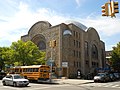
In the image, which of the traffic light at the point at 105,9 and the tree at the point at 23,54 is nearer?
the traffic light at the point at 105,9

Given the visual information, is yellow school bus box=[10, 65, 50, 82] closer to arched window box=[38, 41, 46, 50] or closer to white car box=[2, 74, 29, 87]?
white car box=[2, 74, 29, 87]

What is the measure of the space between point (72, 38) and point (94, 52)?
14958mm

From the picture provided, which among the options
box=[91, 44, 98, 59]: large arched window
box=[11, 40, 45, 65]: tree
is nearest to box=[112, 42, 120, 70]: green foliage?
box=[91, 44, 98, 59]: large arched window

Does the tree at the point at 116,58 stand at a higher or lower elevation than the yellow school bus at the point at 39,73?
higher

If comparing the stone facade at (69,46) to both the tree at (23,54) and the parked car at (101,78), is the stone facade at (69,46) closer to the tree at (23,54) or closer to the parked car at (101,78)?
the tree at (23,54)

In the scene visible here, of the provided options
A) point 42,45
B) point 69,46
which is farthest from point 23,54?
point 42,45

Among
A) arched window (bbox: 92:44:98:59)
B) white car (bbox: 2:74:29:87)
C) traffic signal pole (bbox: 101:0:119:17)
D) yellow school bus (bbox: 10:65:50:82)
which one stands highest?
arched window (bbox: 92:44:98:59)

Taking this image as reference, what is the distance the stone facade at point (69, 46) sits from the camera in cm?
5466

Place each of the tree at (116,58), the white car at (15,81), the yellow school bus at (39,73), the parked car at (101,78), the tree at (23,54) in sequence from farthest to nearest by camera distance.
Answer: the tree at (116,58) → the tree at (23,54) → the parked car at (101,78) → the yellow school bus at (39,73) → the white car at (15,81)

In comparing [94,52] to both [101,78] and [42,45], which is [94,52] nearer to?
[42,45]

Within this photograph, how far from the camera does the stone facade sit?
54656 mm

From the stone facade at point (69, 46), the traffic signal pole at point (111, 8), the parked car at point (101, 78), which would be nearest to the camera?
the traffic signal pole at point (111, 8)

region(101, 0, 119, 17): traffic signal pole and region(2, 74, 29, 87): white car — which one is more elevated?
region(101, 0, 119, 17): traffic signal pole

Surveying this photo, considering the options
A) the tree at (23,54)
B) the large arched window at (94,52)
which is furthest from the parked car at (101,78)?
the large arched window at (94,52)
